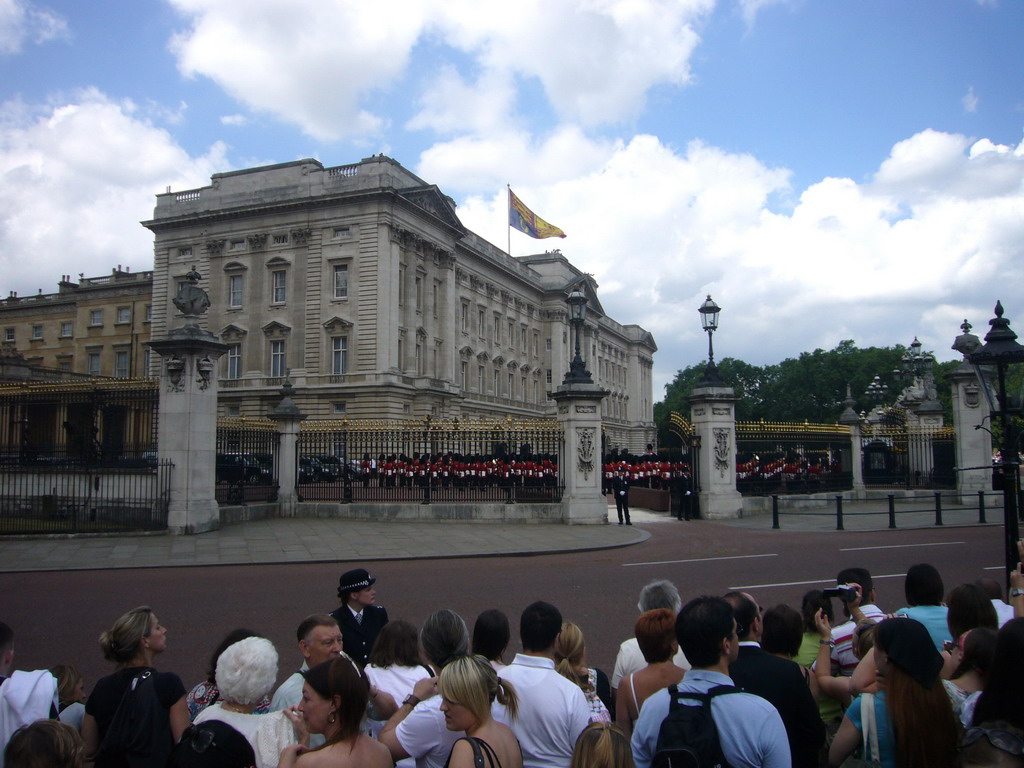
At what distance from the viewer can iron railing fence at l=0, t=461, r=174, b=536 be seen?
17.2 m

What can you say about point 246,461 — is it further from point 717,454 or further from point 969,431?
point 969,431

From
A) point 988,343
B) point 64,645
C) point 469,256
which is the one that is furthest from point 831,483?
point 469,256

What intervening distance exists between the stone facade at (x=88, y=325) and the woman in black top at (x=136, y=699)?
63.7 m

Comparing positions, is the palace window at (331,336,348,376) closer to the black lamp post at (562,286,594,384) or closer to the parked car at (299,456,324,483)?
the parked car at (299,456,324,483)

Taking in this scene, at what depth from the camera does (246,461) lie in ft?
70.7

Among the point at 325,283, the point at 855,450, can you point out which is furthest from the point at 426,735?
the point at 325,283

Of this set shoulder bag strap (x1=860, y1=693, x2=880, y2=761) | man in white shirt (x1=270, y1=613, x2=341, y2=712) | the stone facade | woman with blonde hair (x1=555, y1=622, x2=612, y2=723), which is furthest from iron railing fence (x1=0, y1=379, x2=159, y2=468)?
the stone facade

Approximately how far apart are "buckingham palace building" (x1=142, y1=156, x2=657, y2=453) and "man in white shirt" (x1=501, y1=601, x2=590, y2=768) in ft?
147

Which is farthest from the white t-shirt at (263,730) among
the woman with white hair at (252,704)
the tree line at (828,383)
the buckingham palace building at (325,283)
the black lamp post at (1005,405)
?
the tree line at (828,383)

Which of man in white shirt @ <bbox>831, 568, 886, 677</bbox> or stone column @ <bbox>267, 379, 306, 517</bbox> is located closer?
man in white shirt @ <bbox>831, 568, 886, 677</bbox>

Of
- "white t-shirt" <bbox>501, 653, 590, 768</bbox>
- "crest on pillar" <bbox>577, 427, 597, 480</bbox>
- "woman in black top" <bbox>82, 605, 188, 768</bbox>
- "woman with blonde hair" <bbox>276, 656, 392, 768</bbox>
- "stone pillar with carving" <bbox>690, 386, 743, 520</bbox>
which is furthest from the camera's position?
"stone pillar with carving" <bbox>690, 386, 743, 520</bbox>

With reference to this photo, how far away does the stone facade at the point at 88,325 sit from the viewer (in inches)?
2534

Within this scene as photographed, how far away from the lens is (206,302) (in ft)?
61.8

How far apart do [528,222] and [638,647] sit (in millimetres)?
60838
